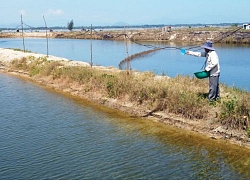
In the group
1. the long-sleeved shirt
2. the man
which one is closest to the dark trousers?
the man

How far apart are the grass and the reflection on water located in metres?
0.74

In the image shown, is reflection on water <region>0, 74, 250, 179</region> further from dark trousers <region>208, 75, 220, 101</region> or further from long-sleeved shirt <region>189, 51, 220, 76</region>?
long-sleeved shirt <region>189, 51, 220, 76</region>

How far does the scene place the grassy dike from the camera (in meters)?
8.39

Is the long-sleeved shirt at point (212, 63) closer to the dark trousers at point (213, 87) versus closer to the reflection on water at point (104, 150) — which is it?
the dark trousers at point (213, 87)

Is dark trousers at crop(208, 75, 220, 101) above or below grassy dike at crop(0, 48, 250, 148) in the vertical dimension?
above

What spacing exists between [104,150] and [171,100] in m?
3.10

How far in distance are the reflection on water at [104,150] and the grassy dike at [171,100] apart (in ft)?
1.39

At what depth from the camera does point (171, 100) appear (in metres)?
10.0

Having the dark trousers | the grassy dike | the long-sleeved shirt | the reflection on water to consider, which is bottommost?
the reflection on water

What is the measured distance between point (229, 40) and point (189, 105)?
36579 millimetres

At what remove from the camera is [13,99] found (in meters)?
13.3

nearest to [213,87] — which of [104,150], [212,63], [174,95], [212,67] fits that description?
[212,67]

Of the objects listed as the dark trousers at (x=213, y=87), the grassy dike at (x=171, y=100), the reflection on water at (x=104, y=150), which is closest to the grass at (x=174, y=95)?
the grassy dike at (x=171, y=100)

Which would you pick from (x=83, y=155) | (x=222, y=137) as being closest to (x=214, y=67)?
(x=222, y=137)
